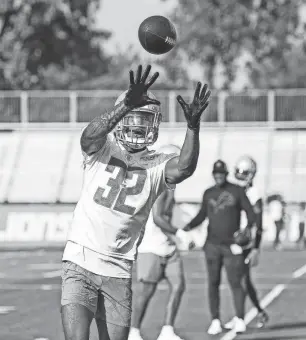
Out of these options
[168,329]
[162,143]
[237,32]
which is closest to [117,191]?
[168,329]

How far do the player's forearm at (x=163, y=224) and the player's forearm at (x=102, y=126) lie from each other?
3719 mm

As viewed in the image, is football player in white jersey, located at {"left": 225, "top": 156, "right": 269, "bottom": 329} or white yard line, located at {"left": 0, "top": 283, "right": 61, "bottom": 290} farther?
white yard line, located at {"left": 0, "top": 283, "right": 61, "bottom": 290}

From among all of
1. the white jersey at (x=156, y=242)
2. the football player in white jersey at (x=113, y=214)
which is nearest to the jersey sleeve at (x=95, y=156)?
the football player in white jersey at (x=113, y=214)

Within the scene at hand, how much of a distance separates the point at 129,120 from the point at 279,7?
4600cm

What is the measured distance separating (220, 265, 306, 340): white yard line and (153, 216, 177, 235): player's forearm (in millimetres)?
1476

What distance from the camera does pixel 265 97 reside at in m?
33.7

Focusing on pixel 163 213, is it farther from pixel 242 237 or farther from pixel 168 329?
pixel 242 237

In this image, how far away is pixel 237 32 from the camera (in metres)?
50.5

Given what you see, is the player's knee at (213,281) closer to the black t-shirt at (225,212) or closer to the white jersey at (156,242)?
the black t-shirt at (225,212)

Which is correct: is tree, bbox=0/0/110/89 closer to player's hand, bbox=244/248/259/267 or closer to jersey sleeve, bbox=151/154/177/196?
player's hand, bbox=244/248/259/267

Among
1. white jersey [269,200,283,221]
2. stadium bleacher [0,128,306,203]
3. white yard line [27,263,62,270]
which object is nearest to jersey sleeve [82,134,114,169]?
white yard line [27,263,62,270]

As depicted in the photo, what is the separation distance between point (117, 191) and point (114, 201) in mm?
64

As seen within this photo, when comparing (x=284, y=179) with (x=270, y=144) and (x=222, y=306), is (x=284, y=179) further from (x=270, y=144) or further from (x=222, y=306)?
(x=222, y=306)

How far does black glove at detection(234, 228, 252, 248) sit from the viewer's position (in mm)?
11312
